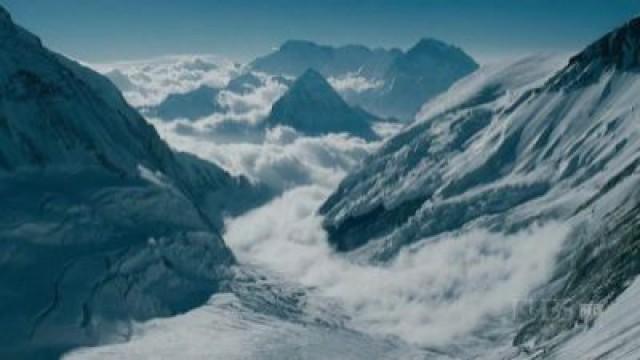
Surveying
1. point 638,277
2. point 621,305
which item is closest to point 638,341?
point 621,305

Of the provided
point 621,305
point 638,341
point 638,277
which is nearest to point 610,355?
point 638,341

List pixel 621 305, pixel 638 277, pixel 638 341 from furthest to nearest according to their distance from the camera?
1. pixel 638 277
2. pixel 621 305
3. pixel 638 341

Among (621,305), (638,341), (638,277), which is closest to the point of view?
(638,341)

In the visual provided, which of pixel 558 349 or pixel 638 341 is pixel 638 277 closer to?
pixel 558 349

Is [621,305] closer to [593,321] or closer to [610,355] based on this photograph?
[593,321]

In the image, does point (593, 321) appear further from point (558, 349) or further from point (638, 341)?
point (638, 341)

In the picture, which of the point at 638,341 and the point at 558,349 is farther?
the point at 558,349

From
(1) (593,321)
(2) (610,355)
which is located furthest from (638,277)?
(2) (610,355)
